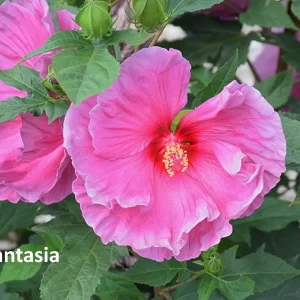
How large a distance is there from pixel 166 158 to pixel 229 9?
685 millimetres

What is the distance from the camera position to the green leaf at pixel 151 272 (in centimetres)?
112

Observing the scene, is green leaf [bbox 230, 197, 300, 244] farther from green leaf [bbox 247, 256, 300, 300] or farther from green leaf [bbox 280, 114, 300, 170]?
green leaf [bbox 280, 114, 300, 170]

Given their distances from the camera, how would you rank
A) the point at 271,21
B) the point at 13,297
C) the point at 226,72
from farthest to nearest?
the point at 271,21, the point at 13,297, the point at 226,72

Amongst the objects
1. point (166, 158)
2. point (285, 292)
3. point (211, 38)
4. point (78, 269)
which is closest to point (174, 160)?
point (166, 158)

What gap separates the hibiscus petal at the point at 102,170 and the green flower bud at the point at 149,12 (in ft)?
0.39

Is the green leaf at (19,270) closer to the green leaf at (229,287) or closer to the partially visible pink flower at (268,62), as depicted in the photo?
the green leaf at (229,287)

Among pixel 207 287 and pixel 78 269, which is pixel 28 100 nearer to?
pixel 78 269

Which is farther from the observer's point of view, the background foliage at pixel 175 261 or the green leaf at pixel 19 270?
the green leaf at pixel 19 270

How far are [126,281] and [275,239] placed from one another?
18.6 inches

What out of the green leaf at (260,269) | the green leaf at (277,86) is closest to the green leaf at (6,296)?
the green leaf at (260,269)

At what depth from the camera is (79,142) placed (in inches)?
33.3

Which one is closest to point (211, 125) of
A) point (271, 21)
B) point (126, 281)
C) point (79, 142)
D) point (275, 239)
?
point (79, 142)

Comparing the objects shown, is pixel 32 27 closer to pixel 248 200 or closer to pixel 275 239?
pixel 248 200

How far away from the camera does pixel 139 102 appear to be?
0.88 metres
